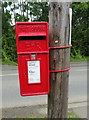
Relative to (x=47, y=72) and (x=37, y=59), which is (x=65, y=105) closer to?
(x=47, y=72)

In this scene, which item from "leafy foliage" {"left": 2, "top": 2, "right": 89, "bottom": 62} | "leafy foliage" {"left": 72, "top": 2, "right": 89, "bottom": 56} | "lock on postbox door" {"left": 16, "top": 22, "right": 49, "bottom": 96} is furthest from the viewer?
"leafy foliage" {"left": 72, "top": 2, "right": 89, "bottom": 56}

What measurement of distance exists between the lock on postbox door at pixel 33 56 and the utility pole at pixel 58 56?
0.11 meters

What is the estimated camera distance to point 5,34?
12.4 meters

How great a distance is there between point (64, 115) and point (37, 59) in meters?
0.82

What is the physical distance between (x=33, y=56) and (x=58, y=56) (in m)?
0.30

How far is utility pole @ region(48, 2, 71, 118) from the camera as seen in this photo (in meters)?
1.88

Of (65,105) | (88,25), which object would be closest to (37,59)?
(65,105)

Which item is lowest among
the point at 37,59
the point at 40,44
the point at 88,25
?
the point at 37,59

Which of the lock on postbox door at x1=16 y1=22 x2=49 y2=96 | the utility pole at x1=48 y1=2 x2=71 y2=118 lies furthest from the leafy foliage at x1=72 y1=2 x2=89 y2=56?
the lock on postbox door at x1=16 y1=22 x2=49 y2=96

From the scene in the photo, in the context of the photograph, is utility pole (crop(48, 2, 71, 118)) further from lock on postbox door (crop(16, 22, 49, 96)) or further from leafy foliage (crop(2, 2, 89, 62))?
leafy foliage (crop(2, 2, 89, 62))

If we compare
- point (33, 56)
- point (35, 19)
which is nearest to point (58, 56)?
point (33, 56)

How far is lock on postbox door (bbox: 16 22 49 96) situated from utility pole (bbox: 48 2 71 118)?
4.4 inches

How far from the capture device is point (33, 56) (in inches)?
71.9

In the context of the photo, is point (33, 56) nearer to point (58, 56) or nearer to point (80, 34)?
point (58, 56)
